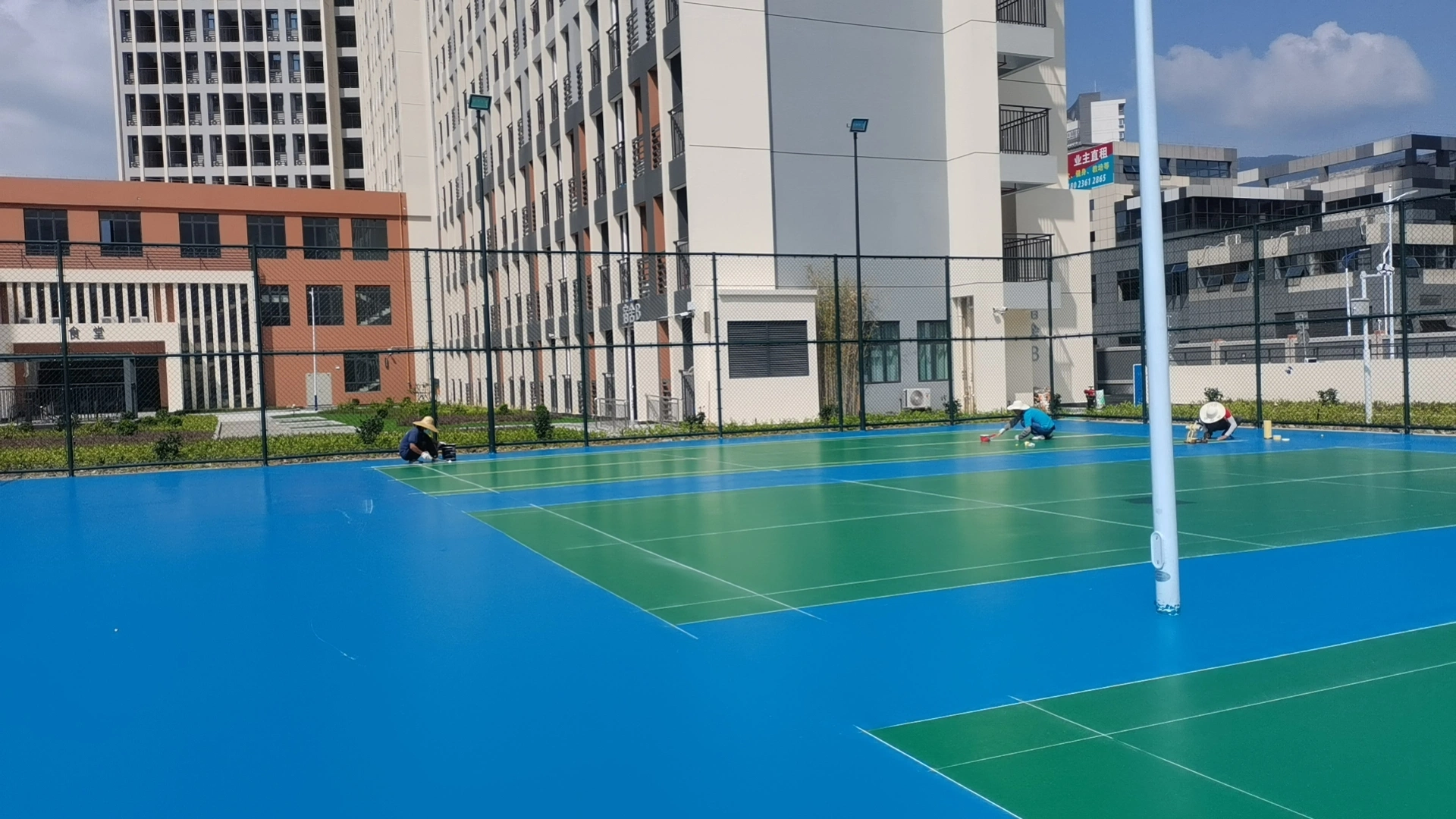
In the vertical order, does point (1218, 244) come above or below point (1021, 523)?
above

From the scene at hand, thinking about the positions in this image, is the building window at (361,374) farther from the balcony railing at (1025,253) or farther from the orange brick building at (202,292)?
the balcony railing at (1025,253)

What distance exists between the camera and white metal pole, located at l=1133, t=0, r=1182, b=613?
6793 mm

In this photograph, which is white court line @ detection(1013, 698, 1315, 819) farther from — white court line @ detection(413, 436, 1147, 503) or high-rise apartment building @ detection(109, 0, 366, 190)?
high-rise apartment building @ detection(109, 0, 366, 190)

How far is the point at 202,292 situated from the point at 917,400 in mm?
40649

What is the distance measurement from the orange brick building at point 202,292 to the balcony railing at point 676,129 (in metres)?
20.9

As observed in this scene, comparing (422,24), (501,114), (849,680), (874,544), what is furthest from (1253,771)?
(422,24)

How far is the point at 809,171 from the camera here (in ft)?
102

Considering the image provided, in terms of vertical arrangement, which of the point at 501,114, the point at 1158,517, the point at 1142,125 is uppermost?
the point at 501,114

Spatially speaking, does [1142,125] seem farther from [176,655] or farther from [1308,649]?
[176,655]

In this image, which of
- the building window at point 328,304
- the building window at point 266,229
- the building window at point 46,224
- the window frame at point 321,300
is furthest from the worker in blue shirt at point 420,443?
the building window at point 266,229

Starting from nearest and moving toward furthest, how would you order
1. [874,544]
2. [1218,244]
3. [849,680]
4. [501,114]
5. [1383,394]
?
1. [849,680]
2. [874,544]
3. [1383,394]
4. [501,114]
5. [1218,244]

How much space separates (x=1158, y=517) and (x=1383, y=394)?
31.9m

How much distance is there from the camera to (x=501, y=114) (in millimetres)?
51469

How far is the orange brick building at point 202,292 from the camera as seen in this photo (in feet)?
166
